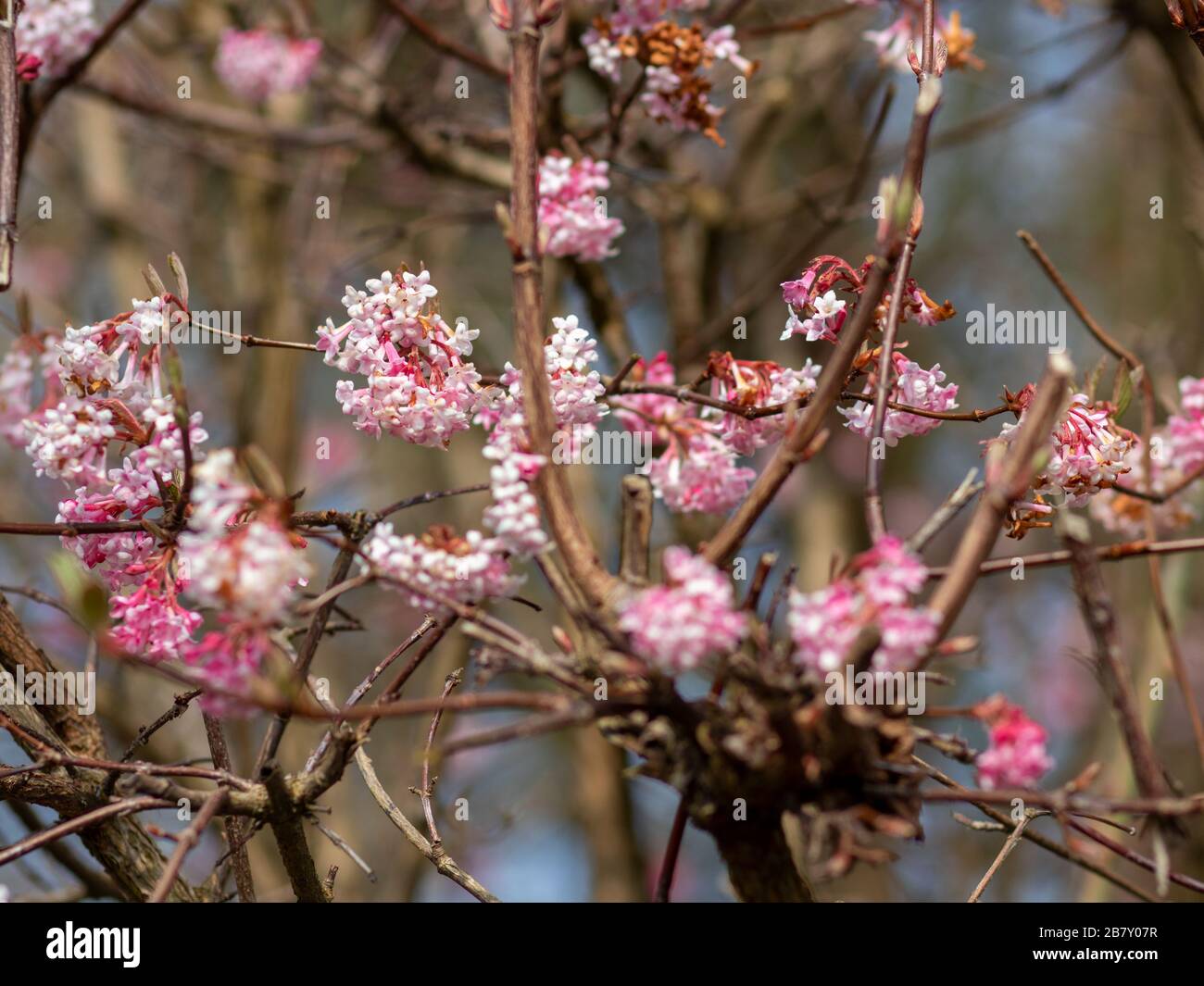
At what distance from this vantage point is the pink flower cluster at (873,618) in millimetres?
1164

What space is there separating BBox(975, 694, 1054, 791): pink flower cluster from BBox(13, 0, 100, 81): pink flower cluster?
254 cm

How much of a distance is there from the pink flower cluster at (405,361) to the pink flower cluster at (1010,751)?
0.86 metres

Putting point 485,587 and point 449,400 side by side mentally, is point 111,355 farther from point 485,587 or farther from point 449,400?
point 485,587

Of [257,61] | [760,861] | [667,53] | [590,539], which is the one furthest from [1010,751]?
[257,61]

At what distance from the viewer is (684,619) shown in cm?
118

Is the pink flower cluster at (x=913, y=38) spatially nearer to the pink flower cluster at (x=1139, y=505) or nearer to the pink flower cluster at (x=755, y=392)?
the pink flower cluster at (x=1139, y=505)

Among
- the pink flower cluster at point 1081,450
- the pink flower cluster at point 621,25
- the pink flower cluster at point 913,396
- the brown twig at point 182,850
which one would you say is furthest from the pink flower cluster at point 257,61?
the brown twig at point 182,850

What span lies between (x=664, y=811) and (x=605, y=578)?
210 inches

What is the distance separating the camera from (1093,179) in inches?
313

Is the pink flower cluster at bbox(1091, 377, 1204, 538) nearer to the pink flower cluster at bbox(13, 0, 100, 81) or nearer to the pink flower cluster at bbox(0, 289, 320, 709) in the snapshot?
the pink flower cluster at bbox(0, 289, 320, 709)

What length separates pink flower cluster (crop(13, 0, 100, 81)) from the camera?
2.71m

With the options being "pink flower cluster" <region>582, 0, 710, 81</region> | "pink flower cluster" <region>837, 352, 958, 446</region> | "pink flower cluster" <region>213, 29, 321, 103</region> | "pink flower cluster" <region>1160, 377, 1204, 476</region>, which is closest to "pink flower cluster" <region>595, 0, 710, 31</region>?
"pink flower cluster" <region>582, 0, 710, 81</region>

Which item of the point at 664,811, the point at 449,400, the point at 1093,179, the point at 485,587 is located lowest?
the point at 664,811
